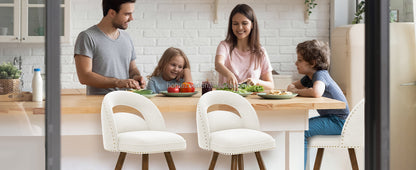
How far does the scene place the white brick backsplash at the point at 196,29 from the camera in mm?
4480

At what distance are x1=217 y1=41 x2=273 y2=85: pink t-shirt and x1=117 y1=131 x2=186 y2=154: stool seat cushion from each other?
0.86m

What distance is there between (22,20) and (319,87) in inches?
74.1

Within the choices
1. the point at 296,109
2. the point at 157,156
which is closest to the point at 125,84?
the point at 157,156

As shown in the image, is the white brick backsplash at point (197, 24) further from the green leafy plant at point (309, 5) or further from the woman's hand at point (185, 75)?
the woman's hand at point (185, 75)

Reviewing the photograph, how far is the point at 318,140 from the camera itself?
2729 millimetres

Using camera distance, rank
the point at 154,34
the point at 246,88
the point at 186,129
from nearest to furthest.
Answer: the point at 186,129 → the point at 246,88 → the point at 154,34

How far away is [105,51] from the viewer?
8.69ft

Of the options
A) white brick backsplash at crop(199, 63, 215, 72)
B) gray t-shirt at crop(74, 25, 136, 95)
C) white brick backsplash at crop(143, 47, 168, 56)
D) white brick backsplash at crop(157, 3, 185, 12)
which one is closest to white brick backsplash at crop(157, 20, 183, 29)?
white brick backsplash at crop(157, 3, 185, 12)

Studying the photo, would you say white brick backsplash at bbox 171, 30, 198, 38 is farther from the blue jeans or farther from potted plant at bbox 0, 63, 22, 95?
potted plant at bbox 0, 63, 22, 95

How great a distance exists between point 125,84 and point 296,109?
976 mm

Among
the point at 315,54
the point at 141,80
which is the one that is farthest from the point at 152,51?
the point at 315,54

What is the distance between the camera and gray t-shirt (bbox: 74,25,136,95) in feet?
8.48

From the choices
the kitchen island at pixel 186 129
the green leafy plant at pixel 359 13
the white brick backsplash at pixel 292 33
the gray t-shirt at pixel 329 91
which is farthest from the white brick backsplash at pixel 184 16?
the gray t-shirt at pixel 329 91

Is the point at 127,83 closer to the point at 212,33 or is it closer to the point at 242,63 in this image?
the point at 242,63
